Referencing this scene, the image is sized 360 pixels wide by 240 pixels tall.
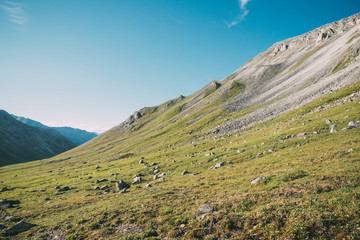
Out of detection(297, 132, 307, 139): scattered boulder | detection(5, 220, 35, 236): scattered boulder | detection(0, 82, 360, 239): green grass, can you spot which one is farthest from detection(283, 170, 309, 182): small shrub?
detection(5, 220, 35, 236): scattered boulder

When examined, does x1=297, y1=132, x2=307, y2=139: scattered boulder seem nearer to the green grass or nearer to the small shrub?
the green grass

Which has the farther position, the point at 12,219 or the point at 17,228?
the point at 12,219

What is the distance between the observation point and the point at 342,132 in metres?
25.2

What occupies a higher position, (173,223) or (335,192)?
(173,223)

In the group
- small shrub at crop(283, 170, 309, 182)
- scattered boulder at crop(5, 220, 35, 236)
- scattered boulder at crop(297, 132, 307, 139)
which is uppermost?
scattered boulder at crop(5, 220, 35, 236)

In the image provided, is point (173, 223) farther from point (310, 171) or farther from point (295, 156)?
point (295, 156)

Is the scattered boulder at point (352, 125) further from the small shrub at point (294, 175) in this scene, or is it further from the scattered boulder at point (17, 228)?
the scattered boulder at point (17, 228)

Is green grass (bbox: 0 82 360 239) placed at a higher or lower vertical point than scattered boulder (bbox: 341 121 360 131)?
higher

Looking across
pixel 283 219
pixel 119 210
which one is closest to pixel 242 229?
pixel 283 219

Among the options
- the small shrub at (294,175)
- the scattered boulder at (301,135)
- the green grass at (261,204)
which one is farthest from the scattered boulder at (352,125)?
the small shrub at (294,175)

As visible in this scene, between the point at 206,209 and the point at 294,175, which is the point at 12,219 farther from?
the point at 294,175

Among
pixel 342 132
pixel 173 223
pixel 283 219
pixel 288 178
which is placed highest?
pixel 173 223

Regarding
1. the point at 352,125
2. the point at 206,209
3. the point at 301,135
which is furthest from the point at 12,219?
the point at 352,125

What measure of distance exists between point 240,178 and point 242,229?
35.4 feet
